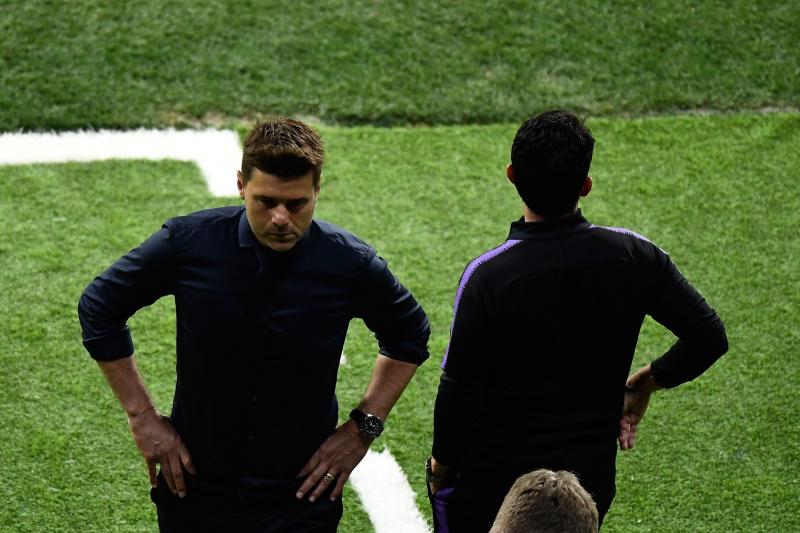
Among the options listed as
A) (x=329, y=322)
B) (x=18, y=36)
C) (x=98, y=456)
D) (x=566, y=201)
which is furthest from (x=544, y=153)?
(x=18, y=36)

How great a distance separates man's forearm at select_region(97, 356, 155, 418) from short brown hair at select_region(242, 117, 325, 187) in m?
0.63

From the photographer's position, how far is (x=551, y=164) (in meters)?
3.04

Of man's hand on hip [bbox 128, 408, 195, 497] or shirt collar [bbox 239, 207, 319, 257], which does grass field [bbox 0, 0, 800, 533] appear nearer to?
man's hand on hip [bbox 128, 408, 195, 497]

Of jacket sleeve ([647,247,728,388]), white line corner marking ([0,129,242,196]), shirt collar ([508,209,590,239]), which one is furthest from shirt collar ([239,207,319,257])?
white line corner marking ([0,129,242,196])

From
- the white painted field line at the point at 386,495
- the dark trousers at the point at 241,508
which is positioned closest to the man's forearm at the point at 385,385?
the dark trousers at the point at 241,508

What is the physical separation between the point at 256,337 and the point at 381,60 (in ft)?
16.2

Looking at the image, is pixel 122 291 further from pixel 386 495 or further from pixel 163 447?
pixel 386 495

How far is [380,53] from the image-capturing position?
7.84 metres

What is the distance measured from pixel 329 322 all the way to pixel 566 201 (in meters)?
0.70

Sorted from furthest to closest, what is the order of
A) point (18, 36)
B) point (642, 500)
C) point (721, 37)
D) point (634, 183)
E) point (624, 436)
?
point (721, 37), point (18, 36), point (634, 183), point (642, 500), point (624, 436)

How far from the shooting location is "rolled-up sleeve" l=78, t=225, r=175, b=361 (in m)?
3.10

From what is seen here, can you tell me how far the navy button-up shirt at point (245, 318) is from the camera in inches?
122

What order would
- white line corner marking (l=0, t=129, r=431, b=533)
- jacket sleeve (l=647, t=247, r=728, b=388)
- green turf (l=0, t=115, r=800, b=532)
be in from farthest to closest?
1. white line corner marking (l=0, t=129, r=431, b=533)
2. green turf (l=0, t=115, r=800, b=532)
3. jacket sleeve (l=647, t=247, r=728, b=388)

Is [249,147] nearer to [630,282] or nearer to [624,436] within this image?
[630,282]
